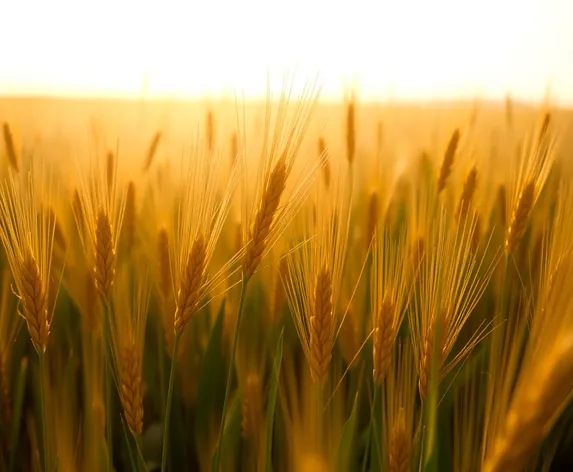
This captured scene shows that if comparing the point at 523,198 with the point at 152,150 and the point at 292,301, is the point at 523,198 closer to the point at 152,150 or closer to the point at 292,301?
the point at 292,301

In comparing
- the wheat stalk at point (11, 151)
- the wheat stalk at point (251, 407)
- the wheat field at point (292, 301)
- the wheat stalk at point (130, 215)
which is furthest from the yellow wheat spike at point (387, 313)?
the wheat stalk at point (11, 151)

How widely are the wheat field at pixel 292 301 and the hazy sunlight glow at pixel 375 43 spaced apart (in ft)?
0.10

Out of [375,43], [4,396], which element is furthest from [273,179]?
[375,43]

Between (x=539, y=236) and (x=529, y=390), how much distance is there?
0.72 feet

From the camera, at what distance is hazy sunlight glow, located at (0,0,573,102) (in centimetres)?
57

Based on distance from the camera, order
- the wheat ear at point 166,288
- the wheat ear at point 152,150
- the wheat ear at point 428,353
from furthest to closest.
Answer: the wheat ear at point 152,150
the wheat ear at point 166,288
the wheat ear at point 428,353

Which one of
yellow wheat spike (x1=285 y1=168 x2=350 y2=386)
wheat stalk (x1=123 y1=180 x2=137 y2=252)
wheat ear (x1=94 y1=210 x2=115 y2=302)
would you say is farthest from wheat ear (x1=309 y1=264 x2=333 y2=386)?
wheat stalk (x1=123 y1=180 x2=137 y2=252)

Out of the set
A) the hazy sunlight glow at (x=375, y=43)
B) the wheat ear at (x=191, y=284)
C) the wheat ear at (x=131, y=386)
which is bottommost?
the wheat ear at (x=131, y=386)

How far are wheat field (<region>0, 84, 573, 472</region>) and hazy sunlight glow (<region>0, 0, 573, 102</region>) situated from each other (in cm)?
3

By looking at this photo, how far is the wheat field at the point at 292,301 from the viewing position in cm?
29

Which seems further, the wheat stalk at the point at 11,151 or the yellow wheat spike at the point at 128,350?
the wheat stalk at the point at 11,151

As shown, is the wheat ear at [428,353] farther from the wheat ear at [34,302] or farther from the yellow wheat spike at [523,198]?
the wheat ear at [34,302]

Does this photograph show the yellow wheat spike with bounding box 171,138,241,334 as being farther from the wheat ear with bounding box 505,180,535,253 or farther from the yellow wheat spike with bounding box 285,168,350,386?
the wheat ear with bounding box 505,180,535,253

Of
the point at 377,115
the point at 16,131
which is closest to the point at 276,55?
the point at 377,115
